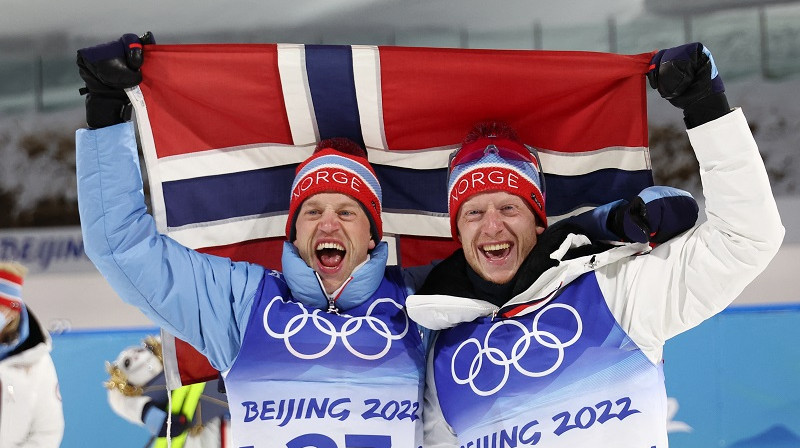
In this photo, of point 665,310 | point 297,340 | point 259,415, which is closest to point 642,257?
point 665,310

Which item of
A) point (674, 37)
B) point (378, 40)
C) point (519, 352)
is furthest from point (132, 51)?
point (674, 37)

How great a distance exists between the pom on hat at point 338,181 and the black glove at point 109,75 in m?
0.58

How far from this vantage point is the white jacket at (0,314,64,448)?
4039 millimetres

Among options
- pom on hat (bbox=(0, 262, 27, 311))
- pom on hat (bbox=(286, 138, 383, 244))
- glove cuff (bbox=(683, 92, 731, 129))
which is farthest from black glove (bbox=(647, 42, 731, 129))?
pom on hat (bbox=(0, 262, 27, 311))

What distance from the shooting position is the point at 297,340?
260cm

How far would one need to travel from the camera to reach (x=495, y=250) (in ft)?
8.77

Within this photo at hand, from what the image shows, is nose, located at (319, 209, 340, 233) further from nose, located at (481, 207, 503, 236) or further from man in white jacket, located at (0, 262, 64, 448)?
man in white jacket, located at (0, 262, 64, 448)

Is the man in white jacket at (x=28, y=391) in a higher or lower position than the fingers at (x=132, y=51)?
lower

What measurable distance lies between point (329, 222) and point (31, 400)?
2165 mm

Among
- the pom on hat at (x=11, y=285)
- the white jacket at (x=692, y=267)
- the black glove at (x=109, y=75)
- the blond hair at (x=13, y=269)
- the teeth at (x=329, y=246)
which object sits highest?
the blond hair at (x=13, y=269)

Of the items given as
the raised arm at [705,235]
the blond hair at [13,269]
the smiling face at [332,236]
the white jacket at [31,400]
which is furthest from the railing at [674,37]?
the raised arm at [705,235]

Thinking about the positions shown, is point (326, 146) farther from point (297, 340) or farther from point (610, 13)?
point (610, 13)

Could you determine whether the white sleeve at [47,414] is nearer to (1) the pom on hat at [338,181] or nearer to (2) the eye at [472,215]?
(1) the pom on hat at [338,181]

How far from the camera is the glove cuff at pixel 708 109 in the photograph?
2.35m
